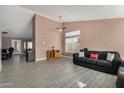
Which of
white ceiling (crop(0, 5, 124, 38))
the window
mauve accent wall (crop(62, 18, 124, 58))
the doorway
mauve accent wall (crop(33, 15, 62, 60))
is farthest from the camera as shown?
the doorway

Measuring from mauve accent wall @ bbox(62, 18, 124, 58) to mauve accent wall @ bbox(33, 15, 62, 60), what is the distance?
182 cm

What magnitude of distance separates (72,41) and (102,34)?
2.67 m

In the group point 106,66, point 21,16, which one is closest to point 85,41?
point 106,66

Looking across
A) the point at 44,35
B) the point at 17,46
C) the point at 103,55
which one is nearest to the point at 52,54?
the point at 44,35

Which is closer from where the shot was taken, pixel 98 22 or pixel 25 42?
pixel 98 22

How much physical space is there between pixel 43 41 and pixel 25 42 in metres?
7.76

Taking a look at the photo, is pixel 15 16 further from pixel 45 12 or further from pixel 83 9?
pixel 83 9

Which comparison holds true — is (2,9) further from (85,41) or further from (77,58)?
(85,41)

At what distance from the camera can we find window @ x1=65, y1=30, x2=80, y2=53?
9570 mm

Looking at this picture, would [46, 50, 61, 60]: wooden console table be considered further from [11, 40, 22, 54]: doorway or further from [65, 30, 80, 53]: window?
[11, 40, 22, 54]: doorway

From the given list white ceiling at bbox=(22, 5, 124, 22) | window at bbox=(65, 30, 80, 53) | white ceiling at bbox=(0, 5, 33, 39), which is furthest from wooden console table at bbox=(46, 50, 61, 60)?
white ceiling at bbox=(22, 5, 124, 22)

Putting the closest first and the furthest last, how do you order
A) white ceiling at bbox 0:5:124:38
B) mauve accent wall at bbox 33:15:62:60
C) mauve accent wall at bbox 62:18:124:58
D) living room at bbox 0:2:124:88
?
white ceiling at bbox 0:5:124:38
living room at bbox 0:2:124:88
mauve accent wall at bbox 62:18:124:58
mauve accent wall at bbox 33:15:62:60

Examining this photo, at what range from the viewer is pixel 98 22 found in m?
8.40

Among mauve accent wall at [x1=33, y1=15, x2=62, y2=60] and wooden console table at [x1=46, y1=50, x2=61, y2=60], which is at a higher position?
mauve accent wall at [x1=33, y1=15, x2=62, y2=60]
